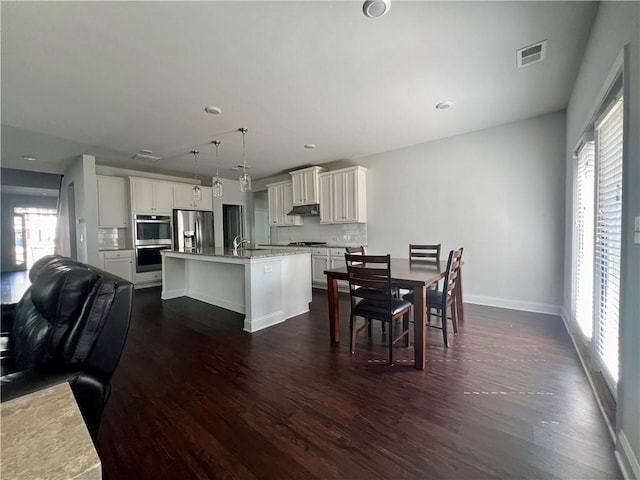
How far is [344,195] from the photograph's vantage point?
534 cm

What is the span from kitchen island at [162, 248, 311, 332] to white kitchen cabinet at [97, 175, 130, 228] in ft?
5.76

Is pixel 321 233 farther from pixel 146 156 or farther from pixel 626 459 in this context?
pixel 626 459

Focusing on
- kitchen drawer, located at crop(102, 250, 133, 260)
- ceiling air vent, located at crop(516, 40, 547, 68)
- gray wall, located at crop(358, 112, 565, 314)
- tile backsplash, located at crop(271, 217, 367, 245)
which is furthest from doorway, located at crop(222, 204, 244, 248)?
ceiling air vent, located at crop(516, 40, 547, 68)

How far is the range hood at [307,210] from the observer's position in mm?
5832

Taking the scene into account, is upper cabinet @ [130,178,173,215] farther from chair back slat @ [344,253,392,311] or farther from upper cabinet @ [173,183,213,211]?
chair back slat @ [344,253,392,311]

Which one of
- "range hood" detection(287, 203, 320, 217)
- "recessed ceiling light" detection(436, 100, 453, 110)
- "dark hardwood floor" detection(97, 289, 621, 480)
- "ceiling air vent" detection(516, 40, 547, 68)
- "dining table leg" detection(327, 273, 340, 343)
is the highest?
"recessed ceiling light" detection(436, 100, 453, 110)

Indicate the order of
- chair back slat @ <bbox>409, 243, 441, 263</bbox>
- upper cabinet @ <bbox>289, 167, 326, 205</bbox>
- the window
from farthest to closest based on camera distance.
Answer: upper cabinet @ <bbox>289, 167, 326, 205</bbox>
chair back slat @ <bbox>409, 243, 441, 263</bbox>
the window

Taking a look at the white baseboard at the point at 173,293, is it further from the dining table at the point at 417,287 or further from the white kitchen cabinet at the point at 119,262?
the dining table at the point at 417,287

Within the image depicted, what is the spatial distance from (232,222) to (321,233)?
2763mm

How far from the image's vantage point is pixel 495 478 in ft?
4.22

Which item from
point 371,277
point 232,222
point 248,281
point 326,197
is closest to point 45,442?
point 371,277

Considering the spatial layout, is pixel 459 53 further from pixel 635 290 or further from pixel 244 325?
pixel 244 325

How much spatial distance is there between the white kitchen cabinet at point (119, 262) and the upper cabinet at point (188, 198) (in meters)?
1.41

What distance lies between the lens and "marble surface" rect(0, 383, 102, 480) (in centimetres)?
49
